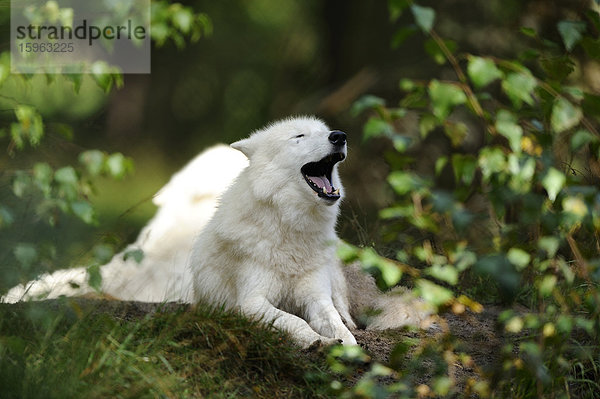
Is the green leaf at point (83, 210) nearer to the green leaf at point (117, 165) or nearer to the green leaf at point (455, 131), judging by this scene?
the green leaf at point (117, 165)

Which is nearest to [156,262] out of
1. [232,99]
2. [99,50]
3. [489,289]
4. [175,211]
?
[175,211]

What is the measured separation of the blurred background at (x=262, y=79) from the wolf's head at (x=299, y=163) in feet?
10.2

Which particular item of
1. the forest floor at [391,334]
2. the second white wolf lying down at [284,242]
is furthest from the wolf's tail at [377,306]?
the forest floor at [391,334]

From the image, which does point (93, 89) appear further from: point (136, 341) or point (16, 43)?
point (136, 341)

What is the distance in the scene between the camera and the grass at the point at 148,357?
8.38 feet

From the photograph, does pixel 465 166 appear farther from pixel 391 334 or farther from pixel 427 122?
pixel 391 334

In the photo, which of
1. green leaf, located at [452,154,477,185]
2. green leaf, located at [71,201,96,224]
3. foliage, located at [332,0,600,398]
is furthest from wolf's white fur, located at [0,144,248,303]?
green leaf, located at [452,154,477,185]

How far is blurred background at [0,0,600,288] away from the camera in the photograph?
7.82 metres

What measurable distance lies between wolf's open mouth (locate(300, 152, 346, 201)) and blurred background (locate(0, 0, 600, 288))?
3.12 metres

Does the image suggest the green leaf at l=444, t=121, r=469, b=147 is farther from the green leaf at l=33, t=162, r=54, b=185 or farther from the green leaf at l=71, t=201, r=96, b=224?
the green leaf at l=33, t=162, r=54, b=185

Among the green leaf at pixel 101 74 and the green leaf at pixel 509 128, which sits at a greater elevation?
the green leaf at pixel 509 128

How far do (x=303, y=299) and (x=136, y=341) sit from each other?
1.20 meters

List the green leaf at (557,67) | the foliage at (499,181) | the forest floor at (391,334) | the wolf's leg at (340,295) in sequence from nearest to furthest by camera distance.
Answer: the foliage at (499,181) < the green leaf at (557,67) < the forest floor at (391,334) < the wolf's leg at (340,295)

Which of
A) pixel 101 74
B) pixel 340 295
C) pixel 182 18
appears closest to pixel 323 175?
pixel 340 295
